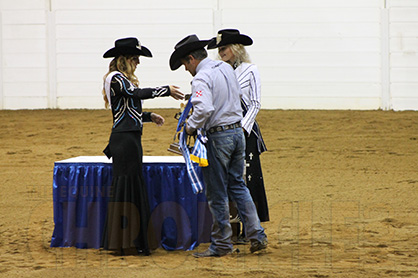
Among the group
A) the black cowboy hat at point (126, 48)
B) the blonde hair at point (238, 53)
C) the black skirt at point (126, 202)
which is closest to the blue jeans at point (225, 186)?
the black skirt at point (126, 202)

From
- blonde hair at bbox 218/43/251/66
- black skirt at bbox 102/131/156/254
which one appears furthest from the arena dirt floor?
blonde hair at bbox 218/43/251/66

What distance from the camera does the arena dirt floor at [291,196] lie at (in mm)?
5449

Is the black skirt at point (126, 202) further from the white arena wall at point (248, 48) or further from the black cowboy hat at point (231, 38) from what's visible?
the white arena wall at point (248, 48)

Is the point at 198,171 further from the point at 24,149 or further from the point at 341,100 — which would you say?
the point at 341,100

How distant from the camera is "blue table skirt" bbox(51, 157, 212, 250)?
243 inches

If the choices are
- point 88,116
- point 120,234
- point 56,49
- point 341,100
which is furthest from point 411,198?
point 56,49

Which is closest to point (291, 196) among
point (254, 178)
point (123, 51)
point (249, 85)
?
point (254, 178)

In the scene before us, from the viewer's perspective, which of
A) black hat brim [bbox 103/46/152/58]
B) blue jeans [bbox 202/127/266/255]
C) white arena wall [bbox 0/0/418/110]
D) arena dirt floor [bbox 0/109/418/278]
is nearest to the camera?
arena dirt floor [bbox 0/109/418/278]

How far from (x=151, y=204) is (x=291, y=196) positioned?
313 centimetres

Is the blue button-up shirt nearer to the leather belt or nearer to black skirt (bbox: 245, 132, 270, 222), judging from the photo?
the leather belt

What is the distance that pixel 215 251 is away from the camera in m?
5.75

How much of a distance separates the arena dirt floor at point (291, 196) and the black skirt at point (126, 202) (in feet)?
0.54

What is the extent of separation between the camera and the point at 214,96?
567 cm

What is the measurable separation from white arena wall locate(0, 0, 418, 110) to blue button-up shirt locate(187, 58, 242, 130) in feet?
31.3
